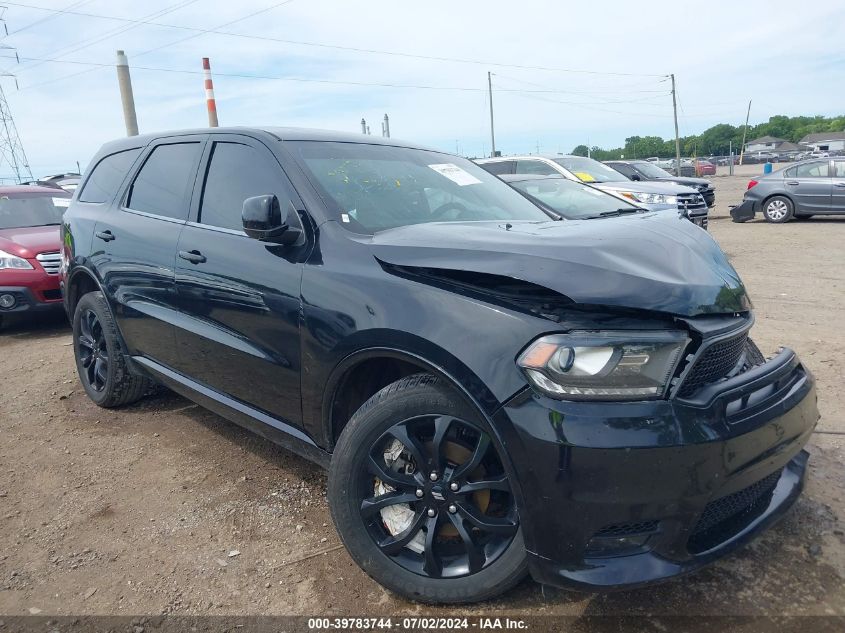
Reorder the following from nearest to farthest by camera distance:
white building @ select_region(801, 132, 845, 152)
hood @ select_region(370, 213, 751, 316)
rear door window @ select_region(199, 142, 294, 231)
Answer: hood @ select_region(370, 213, 751, 316), rear door window @ select_region(199, 142, 294, 231), white building @ select_region(801, 132, 845, 152)

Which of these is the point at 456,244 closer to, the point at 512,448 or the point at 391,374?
the point at 391,374

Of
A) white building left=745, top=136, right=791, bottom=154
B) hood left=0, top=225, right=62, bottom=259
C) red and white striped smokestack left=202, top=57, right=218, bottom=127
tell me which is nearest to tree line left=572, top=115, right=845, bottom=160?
white building left=745, top=136, right=791, bottom=154

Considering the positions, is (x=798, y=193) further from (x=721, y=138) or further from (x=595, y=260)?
(x=721, y=138)

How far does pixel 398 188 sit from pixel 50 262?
17.4ft

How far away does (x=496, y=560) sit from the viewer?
82.7 inches

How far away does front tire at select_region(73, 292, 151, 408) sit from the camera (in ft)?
13.1

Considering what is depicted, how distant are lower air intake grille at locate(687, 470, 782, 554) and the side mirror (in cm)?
178

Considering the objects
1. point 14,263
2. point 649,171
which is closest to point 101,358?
point 14,263

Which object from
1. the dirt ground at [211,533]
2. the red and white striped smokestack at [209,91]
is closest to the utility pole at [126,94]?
the red and white striped smokestack at [209,91]

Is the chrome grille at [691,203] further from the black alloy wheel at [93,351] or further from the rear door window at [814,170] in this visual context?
the black alloy wheel at [93,351]

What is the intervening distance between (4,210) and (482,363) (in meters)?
7.91

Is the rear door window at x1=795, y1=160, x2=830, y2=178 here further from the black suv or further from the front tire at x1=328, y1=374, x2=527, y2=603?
the front tire at x1=328, y1=374, x2=527, y2=603

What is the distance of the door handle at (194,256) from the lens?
10.0ft

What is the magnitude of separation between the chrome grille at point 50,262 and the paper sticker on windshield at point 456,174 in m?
5.08
